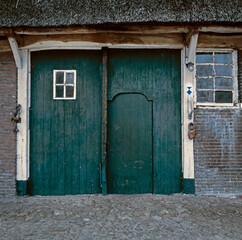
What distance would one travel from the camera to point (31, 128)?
438 cm

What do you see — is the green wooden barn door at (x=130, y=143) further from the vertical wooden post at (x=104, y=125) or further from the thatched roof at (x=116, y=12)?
the thatched roof at (x=116, y=12)

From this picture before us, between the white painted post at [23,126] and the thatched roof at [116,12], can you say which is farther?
the white painted post at [23,126]

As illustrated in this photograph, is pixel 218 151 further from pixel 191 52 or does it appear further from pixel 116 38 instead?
pixel 116 38

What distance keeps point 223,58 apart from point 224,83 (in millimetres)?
527

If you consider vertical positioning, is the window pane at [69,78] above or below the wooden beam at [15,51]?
below

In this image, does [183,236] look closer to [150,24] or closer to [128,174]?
[128,174]

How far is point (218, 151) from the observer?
169 inches

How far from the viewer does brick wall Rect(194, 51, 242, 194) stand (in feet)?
14.0

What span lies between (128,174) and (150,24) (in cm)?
293

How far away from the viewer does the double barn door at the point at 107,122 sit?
4371 millimetres

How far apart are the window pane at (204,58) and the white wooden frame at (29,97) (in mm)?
335

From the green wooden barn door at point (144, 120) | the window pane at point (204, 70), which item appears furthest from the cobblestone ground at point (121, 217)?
the window pane at point (204, 70)

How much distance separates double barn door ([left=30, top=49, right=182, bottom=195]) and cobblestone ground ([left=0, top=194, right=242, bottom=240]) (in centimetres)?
38

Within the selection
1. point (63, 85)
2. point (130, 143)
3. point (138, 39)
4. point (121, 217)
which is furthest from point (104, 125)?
point (138, 39)
